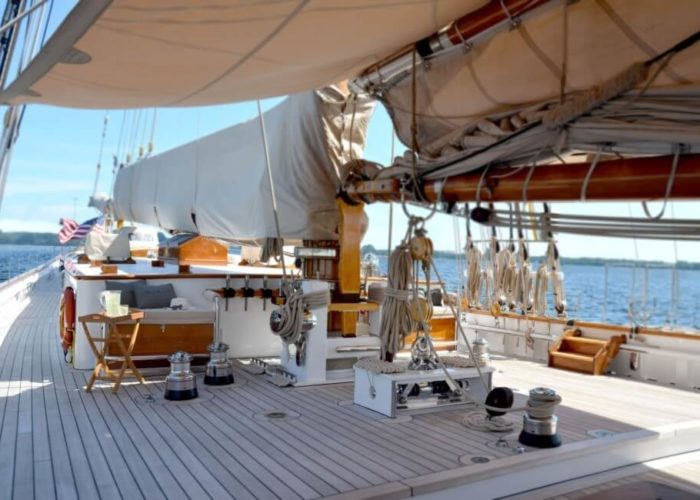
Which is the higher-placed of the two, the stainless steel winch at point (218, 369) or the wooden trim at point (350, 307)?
the wooden trim at point (350, 307)

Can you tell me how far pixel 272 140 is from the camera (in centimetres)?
593

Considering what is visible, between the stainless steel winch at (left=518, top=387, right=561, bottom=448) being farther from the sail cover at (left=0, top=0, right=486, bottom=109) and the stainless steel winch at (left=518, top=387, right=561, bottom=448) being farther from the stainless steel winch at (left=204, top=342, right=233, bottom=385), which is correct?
the stainless steel winch at (left=204, top=342, right=233, bottom=385)

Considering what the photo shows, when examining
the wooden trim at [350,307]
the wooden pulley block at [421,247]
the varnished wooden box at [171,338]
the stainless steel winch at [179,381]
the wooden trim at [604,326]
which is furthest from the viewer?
the wooden trim at [604,326]

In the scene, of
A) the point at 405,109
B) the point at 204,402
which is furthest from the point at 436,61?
the point at 204,402

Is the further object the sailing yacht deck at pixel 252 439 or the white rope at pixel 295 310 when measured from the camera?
the white rope at pixel 295 310

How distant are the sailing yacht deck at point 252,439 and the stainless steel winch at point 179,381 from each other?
111 mm

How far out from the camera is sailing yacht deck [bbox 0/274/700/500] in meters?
3.39

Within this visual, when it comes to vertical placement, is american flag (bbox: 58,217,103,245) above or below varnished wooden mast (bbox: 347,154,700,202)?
above

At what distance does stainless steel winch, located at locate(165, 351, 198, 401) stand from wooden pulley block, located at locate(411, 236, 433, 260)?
2.45 metres

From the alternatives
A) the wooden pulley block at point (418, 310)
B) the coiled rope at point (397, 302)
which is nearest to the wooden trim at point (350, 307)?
the wooden pulley block at point (418, 310)

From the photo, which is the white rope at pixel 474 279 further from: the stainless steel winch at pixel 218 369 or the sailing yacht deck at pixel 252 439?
the stainless steel winch at pixel 218 369

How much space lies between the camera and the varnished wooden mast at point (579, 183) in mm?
2488

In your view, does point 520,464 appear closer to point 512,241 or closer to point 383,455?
point 383,455

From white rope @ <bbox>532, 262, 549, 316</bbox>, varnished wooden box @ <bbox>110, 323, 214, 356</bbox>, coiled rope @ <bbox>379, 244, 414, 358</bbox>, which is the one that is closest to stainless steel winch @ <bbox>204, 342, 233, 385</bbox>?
varnished wooden box @ <bbox>110, 323, 214, 356</bbox>
